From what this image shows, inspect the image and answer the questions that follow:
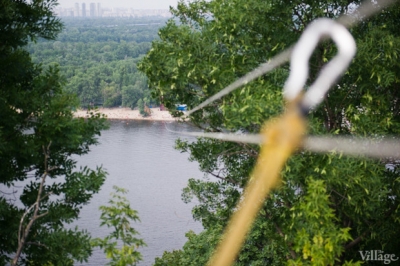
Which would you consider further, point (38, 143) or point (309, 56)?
point (38, 143)

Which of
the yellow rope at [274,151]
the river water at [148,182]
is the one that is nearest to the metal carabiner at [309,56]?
the yellow rope at [274,151]

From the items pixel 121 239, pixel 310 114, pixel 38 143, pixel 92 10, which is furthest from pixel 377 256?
pixel 92 10

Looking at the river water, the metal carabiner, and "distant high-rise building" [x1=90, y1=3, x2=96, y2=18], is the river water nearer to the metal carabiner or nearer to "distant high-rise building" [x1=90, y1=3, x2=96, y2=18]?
the metal carabiner

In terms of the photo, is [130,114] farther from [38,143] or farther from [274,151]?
[274,151]

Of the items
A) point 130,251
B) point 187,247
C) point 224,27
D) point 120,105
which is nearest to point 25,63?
point 224,27

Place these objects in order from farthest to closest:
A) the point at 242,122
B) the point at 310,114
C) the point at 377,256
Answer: the point at 377,256
the point at 310,114
the point at 242,122

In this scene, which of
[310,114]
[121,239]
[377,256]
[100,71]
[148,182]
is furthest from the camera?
[100,71]

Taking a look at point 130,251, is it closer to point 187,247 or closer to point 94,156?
point 187,247

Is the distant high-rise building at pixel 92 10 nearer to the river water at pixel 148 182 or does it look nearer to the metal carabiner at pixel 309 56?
the river water at pixel 148 182
